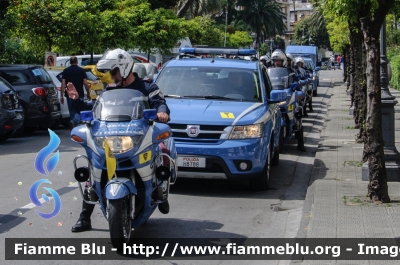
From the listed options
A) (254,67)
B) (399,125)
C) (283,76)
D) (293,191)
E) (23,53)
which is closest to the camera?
(293,191)

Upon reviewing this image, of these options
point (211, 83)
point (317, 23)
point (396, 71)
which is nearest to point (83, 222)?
point (211, 83)

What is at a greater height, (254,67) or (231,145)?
(254,67)

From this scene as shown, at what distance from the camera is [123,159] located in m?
6.80

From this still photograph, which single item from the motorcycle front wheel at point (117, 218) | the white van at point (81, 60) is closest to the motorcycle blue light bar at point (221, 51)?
the motorcycle front wheel at point (117, 218)

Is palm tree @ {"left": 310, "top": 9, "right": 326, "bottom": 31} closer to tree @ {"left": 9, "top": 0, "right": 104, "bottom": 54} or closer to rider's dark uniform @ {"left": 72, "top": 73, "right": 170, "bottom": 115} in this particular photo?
tree @ {"left": 9, "top": 0, "right": 104, "bottom": 54}

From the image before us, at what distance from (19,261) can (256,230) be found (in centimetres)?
280

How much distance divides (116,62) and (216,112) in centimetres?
324

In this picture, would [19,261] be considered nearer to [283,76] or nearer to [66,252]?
[66,252]

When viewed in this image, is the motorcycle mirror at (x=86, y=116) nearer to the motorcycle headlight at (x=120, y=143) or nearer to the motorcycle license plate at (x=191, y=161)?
the motorcycle headlight at (x=120, y=143)

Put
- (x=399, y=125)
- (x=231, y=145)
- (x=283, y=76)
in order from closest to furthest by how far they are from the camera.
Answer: (x=231, y=145), (x=283, y=76), (x=399, y=125)

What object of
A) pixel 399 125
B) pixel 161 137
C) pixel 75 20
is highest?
pixel 75 20

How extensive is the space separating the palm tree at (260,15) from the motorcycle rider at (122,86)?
85588 mm

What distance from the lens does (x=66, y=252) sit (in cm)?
718

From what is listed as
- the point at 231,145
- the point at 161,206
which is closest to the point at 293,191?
the point at 231,145
